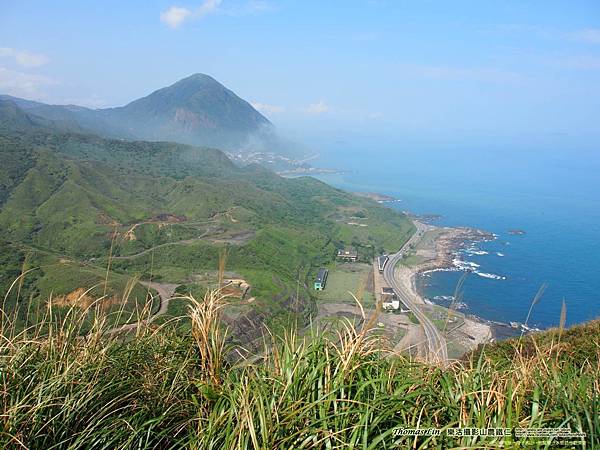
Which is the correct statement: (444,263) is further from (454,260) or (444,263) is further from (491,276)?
(491,276)

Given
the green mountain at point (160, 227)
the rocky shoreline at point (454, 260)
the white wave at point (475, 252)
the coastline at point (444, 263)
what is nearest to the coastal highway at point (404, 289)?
the coastline at point (444, 263)

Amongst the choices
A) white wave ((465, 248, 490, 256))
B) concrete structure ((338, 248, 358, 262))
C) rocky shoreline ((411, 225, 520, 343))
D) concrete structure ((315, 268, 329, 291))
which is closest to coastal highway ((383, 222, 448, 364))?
rocky shoreline ((411, 225, 520, 343))

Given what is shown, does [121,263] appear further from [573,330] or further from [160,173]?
[160,173]

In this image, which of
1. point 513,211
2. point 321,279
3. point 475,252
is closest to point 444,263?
point 475,252

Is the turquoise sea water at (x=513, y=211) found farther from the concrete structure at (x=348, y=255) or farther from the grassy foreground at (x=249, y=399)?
the concrete structure at (x=348, y=255)

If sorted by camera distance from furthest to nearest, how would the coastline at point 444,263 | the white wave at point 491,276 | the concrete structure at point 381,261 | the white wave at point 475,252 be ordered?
the white wave at point 475,252, the concrete structure at point 381,261, the white wave at point 491,276, the coastline at point 444,263

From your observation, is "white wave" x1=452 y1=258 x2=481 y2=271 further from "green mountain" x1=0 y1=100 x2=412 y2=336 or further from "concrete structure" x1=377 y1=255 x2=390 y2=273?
"green mountain" x1=0 y1=100 x2=412 y2=336

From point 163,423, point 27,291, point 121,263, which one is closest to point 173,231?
point 121,263
